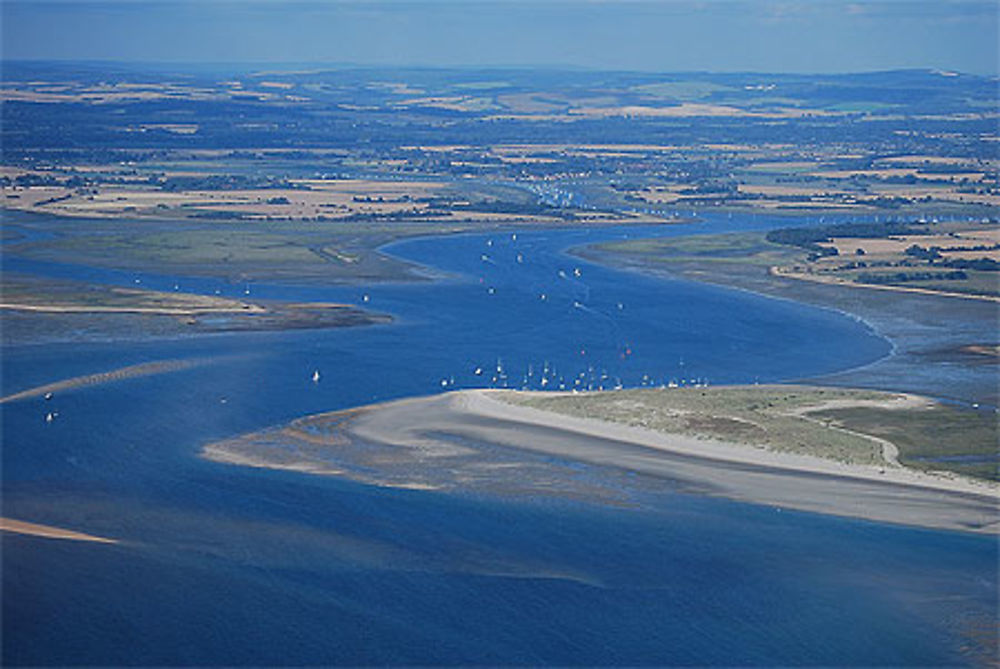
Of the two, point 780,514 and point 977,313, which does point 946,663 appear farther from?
point 977,313

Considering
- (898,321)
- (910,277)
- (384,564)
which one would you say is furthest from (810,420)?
(910,277)

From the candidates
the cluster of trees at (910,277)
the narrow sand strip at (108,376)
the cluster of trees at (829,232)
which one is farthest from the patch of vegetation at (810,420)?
the cluster of trees at (829,232)

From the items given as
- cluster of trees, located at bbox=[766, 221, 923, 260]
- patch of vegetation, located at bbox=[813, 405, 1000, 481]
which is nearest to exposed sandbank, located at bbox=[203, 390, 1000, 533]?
patch of vegetation, located at bbox=[813, 405, 1000, 481]

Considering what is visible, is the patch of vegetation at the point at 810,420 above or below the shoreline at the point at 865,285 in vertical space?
above

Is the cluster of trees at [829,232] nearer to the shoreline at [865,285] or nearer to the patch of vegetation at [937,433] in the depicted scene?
the shoreline at [865,285]

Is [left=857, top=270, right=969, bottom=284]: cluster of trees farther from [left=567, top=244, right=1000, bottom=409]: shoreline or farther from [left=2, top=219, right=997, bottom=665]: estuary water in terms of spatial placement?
[left=2, top=219, right=997, bottom=665]: estuary water

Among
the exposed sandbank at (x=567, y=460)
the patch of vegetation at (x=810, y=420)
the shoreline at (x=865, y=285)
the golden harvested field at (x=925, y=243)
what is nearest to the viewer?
the exposed sandbank at (x=567, y=460)

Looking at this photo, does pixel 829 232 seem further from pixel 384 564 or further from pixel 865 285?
pixel 384 564
